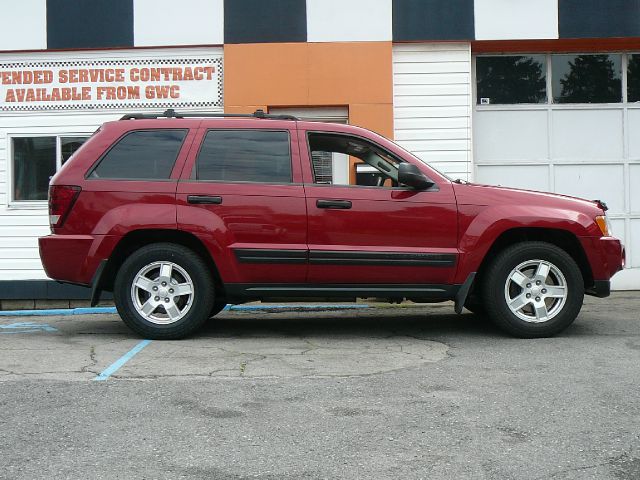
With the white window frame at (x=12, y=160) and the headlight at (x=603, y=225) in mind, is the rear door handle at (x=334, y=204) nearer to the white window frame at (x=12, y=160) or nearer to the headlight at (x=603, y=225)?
the headlight at (x=603, y=225)

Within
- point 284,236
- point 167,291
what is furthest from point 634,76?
point 167,291

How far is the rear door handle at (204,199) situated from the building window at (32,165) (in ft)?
16.3

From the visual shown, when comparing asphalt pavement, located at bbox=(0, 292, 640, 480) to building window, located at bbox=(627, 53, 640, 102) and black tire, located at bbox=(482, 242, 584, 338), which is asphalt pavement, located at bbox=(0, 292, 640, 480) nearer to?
black tire, located at bbox=(482, 242, 584, 338)

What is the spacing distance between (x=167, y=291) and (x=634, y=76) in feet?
25.7

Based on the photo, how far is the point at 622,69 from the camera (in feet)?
37.6

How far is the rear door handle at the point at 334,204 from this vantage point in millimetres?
6785

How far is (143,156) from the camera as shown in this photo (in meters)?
6.96

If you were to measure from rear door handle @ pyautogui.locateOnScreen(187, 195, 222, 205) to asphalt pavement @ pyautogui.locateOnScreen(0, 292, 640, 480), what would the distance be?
1.17 m

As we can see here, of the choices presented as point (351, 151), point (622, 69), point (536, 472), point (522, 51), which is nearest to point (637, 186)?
point (622, 69)

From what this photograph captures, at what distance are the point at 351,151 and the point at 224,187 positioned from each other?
1223 millimetres

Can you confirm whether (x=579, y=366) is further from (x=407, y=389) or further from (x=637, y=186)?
(x=637, y=186)

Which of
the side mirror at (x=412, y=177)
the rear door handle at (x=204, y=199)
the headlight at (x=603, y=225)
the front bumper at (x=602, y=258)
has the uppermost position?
the side mirror at (x=412, y=177)

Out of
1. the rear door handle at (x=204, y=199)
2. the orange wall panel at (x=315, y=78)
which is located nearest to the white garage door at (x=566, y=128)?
the orange wall panel at (x=315, y=78)

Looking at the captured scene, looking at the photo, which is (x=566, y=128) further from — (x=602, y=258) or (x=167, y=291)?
(x=167, y=291)
